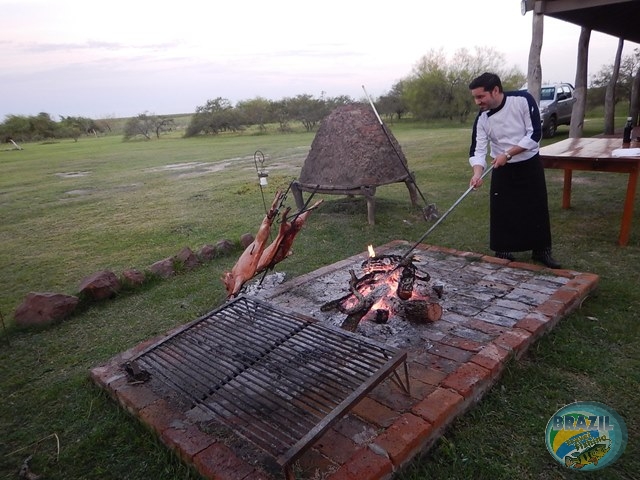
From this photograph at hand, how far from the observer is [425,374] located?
2.40 meters

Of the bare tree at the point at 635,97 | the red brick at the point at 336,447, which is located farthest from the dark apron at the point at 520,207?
the bare tree at the point at 635,97

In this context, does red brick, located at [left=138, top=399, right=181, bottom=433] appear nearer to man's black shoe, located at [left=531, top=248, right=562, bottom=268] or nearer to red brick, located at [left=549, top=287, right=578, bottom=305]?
red brick, located at [left=549, top=287, right=578, bottom=305]

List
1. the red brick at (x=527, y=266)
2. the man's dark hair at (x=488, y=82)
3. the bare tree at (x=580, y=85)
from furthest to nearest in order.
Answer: the bare tree at (x=580, y=85) < the red brick at (x=527, y=266) < the man's dark hair at (x=488, y=82)

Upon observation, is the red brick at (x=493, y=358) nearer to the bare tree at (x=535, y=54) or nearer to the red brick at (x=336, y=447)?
the red brick at (x=336, y=447)

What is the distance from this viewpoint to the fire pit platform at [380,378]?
6.19 feet

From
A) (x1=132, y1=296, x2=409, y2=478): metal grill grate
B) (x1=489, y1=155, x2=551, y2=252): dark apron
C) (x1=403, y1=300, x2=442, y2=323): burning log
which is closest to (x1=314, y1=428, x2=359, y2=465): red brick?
(x1=132, y1=296, x2=409, y2=478): metal grill grate

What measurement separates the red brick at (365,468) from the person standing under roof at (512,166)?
99.8 inches

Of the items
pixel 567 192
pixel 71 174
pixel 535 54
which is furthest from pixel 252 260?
pixel 71 174

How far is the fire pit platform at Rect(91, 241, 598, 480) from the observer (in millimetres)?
1886

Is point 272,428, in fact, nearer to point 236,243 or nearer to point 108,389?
point 108,389

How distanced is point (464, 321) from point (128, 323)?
275cm

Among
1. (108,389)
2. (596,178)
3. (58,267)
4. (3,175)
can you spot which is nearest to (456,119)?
(596,178)

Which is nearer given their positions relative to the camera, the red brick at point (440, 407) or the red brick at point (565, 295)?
the red brick at point (440, 407)

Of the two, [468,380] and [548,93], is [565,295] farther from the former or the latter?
[548,93]
